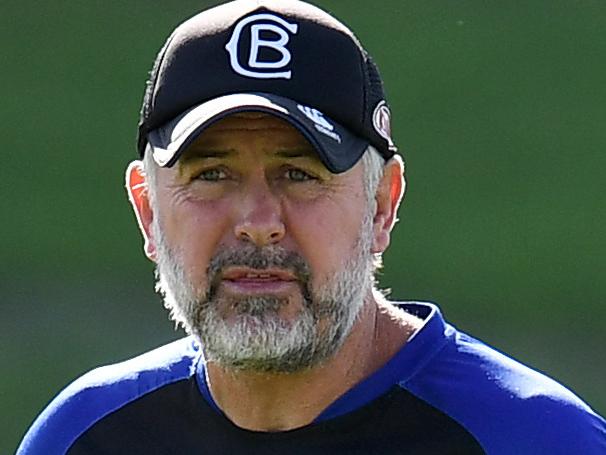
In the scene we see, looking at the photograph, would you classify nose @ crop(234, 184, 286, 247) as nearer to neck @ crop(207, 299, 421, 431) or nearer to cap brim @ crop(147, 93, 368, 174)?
cap brim @ crop(147, 93, 368, 174)

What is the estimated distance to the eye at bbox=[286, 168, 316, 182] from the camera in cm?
224

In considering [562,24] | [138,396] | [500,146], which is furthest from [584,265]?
[138,396]

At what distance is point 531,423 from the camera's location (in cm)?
227

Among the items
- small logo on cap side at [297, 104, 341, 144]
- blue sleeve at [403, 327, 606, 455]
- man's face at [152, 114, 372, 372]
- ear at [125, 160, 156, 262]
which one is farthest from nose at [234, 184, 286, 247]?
blue sleeve at [403, 327, 606, 455]

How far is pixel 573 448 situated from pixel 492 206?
5.33 metres

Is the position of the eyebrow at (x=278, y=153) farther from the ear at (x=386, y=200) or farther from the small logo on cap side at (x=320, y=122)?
the ear at (x=386, y=200)

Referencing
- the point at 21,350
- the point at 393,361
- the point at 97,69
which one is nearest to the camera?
the point at 393,361

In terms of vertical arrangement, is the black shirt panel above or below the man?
below

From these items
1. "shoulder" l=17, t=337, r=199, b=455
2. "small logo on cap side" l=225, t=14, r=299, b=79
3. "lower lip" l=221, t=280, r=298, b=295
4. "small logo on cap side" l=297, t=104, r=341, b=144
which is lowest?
"shoulder" l=17, t=337, r=199, b=455

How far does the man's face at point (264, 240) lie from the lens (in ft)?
7.27

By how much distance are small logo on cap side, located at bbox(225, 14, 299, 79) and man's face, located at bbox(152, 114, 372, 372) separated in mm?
66

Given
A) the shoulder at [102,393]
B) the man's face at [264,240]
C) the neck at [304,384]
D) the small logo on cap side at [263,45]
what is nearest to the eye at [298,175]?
the man's face at [264,240]

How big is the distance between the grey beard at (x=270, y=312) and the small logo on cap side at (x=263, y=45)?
0.78 ft

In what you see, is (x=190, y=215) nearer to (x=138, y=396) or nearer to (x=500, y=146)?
(x=138, y=396)
